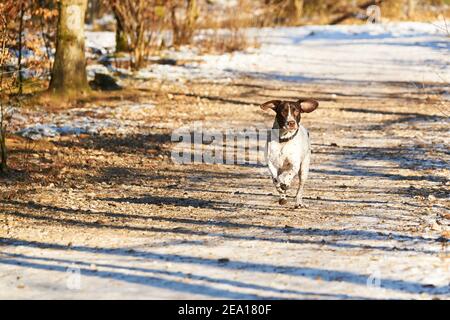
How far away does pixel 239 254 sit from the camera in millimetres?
6934

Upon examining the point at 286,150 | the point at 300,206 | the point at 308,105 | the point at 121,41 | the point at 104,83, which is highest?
the point at 308,105

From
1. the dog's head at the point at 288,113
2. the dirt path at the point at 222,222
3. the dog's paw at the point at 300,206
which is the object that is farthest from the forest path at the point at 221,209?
the dog's head at the point at 288,113

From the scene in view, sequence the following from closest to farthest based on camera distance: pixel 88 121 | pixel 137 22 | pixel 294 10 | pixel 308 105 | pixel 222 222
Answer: pixel 222 222, pixel 308 105, pixel 88 121, pixel 137 22, pixel 294 10

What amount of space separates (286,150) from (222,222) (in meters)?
1.11

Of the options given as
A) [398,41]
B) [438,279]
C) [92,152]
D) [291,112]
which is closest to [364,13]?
[398,41]

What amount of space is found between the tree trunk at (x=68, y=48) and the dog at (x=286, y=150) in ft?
28.2

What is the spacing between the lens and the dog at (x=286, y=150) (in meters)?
8.73

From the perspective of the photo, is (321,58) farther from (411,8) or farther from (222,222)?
(222,222)

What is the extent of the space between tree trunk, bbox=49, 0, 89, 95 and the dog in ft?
28.2

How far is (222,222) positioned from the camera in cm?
824

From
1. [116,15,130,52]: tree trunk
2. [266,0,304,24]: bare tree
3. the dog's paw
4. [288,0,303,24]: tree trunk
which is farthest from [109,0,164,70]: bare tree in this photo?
[288,0,303,24]: tree trunk

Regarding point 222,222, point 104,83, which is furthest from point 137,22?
point 222,222

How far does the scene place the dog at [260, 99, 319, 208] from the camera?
28.7ft

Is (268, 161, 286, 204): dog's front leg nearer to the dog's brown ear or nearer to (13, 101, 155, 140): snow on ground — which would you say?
the dog's brown ear
